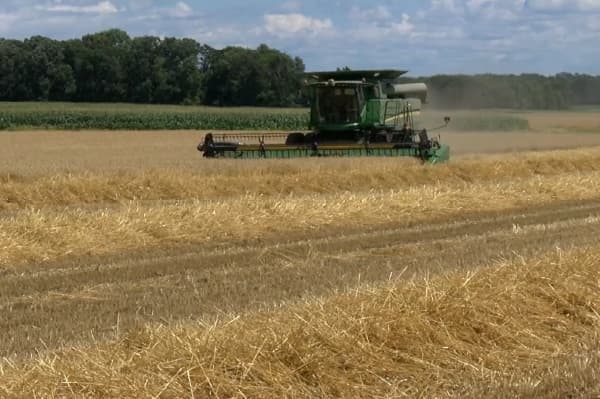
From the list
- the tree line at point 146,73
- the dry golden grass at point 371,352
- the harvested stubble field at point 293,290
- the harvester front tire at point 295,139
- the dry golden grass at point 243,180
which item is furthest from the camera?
the tree line at point 146,73

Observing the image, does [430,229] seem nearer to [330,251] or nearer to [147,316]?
[330,251]

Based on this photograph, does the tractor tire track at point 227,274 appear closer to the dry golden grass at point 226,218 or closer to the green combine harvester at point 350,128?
the dry golden grass at point 226,218

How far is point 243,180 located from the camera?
22.0 m

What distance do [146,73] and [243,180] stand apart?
224 ft

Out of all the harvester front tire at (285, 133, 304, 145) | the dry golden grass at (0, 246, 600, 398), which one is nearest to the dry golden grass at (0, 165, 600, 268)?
the dry golden grass at (0, 246, 600, 398)

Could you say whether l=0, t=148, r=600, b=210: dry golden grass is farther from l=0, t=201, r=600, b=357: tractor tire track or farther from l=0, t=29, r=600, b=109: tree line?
l=0, t=29, r=600, b=109: tree line

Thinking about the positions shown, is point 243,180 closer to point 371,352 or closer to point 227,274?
point 227,274

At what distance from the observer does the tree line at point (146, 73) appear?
276ft

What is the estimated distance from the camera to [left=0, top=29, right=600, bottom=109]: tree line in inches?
3310

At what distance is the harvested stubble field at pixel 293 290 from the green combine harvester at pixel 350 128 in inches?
168

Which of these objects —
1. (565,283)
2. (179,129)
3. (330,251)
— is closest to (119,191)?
(330,251)

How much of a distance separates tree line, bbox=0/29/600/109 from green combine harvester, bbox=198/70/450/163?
52947mm

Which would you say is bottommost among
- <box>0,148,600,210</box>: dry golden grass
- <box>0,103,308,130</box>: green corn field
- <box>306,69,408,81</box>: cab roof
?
<box>0,103,308,130</box>: green corn field

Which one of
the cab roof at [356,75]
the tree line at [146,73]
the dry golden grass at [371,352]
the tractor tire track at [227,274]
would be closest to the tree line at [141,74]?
the tree line at [146,73]
